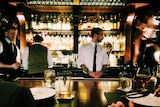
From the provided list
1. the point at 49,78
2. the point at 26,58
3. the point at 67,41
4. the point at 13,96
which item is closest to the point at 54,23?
the point at 67,41

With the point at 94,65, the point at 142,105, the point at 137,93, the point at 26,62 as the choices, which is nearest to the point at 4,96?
the point at 142,105

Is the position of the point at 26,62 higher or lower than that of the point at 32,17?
lower

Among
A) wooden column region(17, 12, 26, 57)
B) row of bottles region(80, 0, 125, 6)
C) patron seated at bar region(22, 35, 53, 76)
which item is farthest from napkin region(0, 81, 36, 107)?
wooden column region(17, 12, 26, 57)

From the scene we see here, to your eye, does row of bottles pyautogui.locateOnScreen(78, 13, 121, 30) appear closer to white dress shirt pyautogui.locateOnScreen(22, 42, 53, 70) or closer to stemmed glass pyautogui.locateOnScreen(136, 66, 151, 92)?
white dress shirt pyautogui.locateOnScreen(22, 42, 53, 70)

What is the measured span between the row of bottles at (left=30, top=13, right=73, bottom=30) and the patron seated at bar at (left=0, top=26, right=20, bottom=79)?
44 centimetres

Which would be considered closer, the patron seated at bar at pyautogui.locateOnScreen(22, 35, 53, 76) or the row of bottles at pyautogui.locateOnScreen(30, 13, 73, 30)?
the patron seated at bar at pyautogui.locateOnScreen(22, 35, 53, 76)

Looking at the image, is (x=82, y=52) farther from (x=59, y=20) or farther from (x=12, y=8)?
(x=12, y=8)

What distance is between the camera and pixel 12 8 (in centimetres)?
439

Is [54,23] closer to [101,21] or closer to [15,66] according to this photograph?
[101,21]

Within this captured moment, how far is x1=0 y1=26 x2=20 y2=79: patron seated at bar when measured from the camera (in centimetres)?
428

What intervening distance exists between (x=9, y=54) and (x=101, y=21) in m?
1.87

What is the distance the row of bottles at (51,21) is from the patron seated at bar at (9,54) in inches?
17.3

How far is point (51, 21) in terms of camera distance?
4.80 m

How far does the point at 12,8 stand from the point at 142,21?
2.41m
